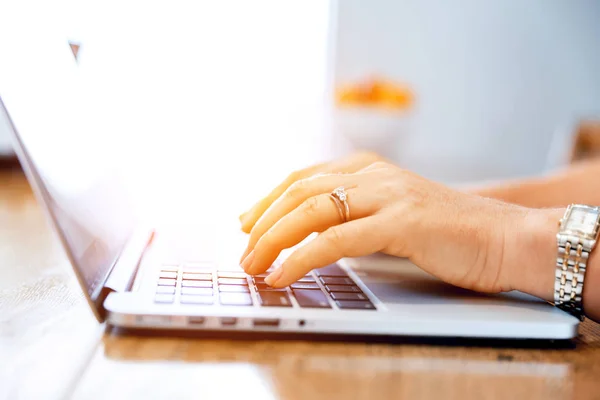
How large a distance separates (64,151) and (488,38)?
121 inches

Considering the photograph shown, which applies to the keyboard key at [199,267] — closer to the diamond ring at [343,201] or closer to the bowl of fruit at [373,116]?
the diamond ring at [343,201]

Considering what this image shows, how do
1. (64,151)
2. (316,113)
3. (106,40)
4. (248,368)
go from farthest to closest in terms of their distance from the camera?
(316,113)
(106,40)
(64,151)
(248,368)

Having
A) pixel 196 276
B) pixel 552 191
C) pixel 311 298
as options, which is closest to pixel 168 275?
pixel 196 276

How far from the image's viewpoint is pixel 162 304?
443 mm

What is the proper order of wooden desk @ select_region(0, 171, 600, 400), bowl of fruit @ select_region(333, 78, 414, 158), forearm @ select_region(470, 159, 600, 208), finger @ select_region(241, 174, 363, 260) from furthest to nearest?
bowl of fruit @ select_region(333, 78, 414, 158), forearm @ select_region(470, 159, 600, 208), finger @ select_region(241, 174, 363, 260), wooden desk @ select_region(0, 171, 600, 400)

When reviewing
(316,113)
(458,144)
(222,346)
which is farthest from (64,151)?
(458,144)

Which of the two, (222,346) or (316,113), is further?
(316,113)

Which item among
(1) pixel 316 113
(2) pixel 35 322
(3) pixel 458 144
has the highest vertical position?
(2) pixel 35 322

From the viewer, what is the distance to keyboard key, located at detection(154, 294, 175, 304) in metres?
0.45

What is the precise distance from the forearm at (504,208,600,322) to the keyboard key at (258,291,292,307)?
22 cm

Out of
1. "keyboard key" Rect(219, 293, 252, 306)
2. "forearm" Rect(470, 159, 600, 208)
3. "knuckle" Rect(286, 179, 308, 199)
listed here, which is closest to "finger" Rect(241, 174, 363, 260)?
"knuckle" Rect(286, 179, 308, 199)

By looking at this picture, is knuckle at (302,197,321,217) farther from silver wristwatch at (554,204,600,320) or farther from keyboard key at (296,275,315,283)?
silver wristwatch at (554,204,600,320)

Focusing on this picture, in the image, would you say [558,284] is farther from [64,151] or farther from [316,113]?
[316,113]

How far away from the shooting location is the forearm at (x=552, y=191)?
91 cm
